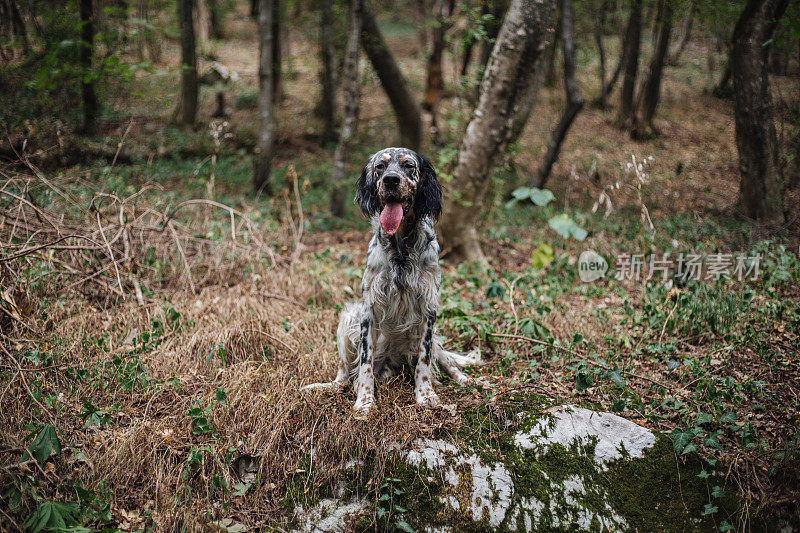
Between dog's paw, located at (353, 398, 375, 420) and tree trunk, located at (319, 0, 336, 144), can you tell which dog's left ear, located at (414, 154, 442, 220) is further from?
tree trunk, located at (319, 0, 336, 144)

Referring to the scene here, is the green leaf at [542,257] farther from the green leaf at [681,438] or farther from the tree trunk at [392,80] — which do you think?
the tree trunk at [392,80]

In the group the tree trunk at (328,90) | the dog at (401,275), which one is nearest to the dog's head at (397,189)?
the dog at (401,275)

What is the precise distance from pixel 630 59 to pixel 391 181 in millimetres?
13206

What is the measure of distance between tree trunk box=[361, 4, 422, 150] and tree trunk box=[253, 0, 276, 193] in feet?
5.38

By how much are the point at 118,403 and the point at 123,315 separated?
1188mm

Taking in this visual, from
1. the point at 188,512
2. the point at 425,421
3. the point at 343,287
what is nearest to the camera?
the point at 188,512

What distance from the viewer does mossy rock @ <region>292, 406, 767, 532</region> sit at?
103 inches

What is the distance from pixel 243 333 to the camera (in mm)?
3947

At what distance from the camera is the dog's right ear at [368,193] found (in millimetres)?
3223

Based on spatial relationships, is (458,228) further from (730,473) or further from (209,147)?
(209,147)

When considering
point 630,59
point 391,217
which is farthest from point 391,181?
point 630,59

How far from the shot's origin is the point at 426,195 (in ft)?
10.4

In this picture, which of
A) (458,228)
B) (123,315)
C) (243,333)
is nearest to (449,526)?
(243,333)

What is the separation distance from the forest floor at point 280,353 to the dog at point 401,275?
189mm
